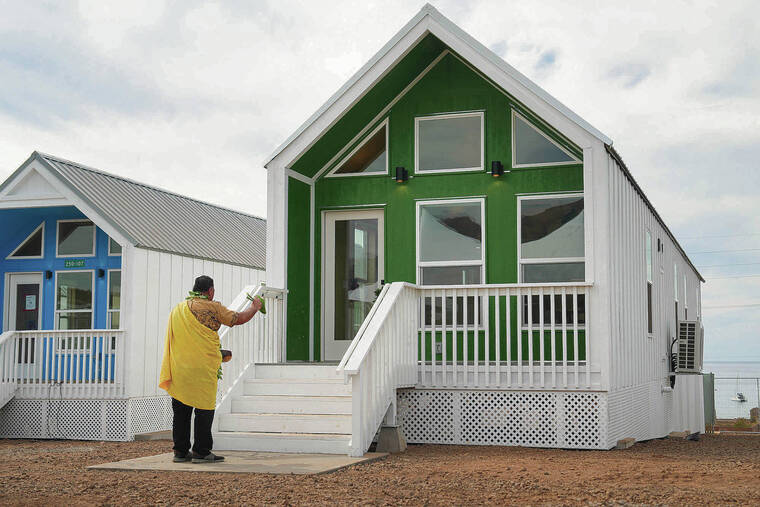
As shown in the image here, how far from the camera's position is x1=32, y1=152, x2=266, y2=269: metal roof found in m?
15.3

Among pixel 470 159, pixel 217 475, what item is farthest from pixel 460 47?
pixel 217 475

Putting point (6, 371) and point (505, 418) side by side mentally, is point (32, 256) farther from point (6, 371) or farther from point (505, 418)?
point (505, 418)

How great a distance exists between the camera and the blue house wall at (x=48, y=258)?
54.9 ft

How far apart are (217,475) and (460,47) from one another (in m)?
6.32

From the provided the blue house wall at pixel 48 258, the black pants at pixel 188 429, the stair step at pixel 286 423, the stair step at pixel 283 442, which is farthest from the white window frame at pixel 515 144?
the blue house wall at pixel 48 258

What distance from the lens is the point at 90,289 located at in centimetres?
1686

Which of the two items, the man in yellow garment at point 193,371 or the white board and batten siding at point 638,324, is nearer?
the man in yellow garment at point 193,371

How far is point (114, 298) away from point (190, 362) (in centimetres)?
827

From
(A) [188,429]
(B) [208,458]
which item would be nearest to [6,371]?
(A) [188,429]

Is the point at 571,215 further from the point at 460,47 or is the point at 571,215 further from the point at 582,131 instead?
the point at 460,47

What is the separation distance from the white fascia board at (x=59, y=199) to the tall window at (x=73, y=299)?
6.67 ft

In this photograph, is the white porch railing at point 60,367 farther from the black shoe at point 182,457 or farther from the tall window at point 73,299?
the black shoe at point 182,457

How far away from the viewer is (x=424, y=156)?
1312 cm

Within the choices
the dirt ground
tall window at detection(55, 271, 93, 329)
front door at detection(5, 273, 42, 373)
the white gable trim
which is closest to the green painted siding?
the white gable trim
